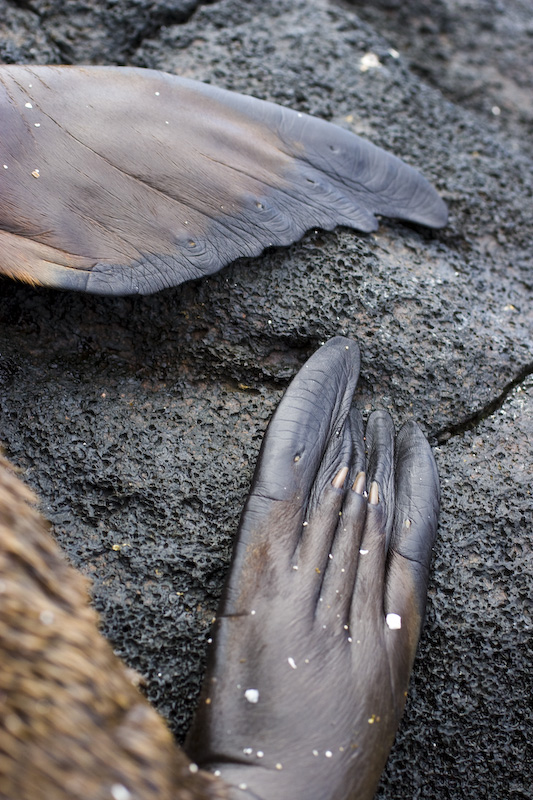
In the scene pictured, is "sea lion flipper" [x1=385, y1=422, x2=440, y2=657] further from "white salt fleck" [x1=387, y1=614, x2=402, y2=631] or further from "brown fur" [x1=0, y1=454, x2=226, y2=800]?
"brown fur" [x1=0, y1=454, x2=226, y2=800]

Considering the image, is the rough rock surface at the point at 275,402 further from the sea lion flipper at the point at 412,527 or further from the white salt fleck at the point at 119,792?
the white salt fleck at the point at 119,792

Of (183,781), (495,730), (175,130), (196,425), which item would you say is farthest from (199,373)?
(495,730)

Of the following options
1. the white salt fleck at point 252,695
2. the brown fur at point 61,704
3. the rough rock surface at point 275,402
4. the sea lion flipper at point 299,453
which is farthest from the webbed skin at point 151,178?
the white salt fleck at point 252,695

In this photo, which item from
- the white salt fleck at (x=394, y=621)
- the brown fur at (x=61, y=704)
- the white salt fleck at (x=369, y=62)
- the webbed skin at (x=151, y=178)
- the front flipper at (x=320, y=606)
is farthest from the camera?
the white salt fleck at (x=369, y=62)

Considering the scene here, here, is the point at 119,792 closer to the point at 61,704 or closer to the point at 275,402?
the point at 61,704

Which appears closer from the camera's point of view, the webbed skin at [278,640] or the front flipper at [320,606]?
the webbed skin at [278,640]

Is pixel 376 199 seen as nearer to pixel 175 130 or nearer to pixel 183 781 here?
pixel 175 130
